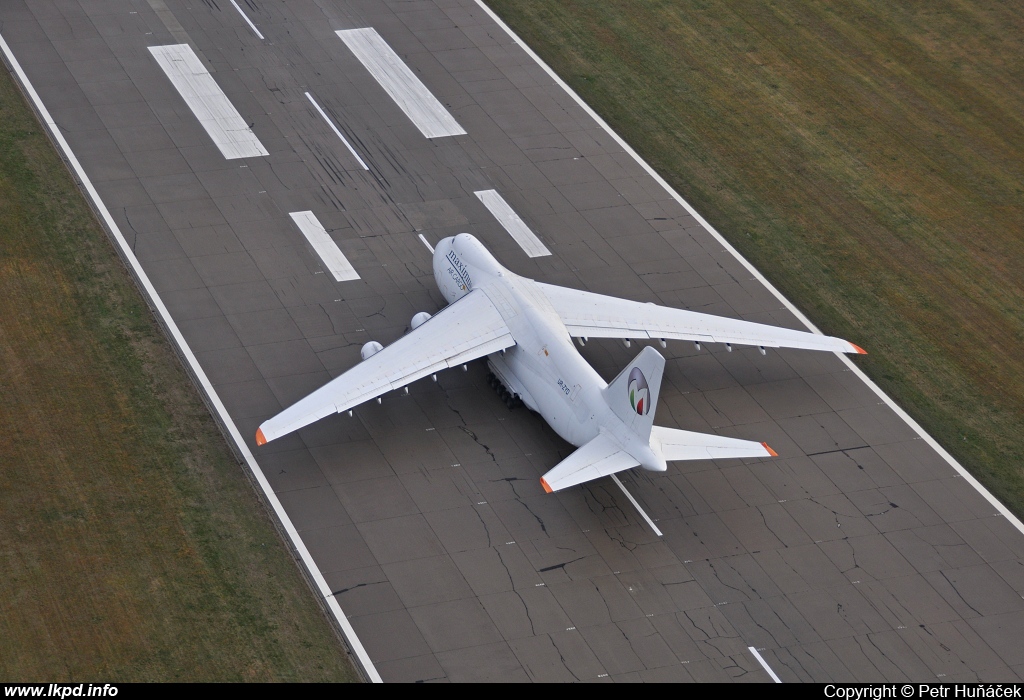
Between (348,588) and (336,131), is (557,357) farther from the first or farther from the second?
(336,131)

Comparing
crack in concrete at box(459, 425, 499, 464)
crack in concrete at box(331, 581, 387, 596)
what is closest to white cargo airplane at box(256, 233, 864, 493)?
crack in concrete at box(459, 425, 499, 464)

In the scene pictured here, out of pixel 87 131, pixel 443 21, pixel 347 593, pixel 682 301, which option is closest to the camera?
pixel 347 593

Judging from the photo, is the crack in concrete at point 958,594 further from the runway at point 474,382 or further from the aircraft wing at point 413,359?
the aircraft wing at point 413,359

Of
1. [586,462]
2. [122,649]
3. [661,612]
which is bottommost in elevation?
[122,649]

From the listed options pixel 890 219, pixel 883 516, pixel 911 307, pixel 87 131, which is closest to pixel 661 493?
pixel 883 516

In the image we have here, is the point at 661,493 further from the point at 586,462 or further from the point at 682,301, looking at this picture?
the point at 682,301
